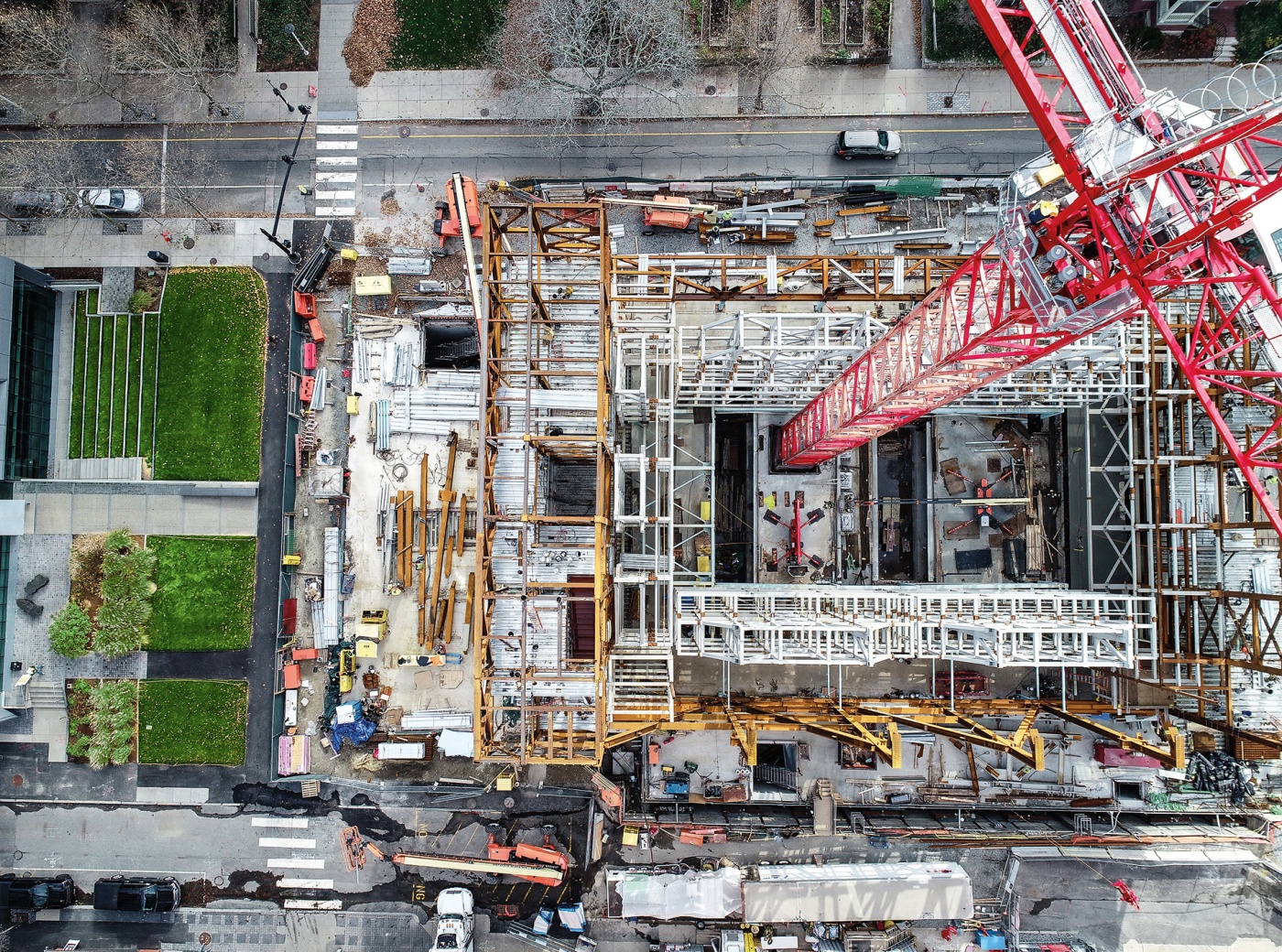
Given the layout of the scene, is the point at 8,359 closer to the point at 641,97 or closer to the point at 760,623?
the point at 641,97

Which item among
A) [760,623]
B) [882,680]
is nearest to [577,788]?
[760,623]

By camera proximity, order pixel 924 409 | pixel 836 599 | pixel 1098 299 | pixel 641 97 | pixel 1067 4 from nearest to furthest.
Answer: pixel 1098 299 < pixel 1067 4 < pixel 924 409 < pixel 836 599 < pixel 641 97

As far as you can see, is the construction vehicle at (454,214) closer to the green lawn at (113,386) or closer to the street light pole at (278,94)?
the street light pole at (278,94)

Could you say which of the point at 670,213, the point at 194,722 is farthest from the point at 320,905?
the point at 670,213

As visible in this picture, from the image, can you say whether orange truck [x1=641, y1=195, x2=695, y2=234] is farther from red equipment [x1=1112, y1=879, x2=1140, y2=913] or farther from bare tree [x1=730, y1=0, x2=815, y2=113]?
red equipment [x1=1112, y1=879, x2=1140, y2=913]

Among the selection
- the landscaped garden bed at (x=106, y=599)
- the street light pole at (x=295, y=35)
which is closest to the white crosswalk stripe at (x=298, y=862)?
the landscaped garden bed at (x=106, y=599)

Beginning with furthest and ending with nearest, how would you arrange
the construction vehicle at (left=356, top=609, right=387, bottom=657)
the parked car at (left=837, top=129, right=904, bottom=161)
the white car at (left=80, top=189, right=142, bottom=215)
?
the white car at (left=80, top=189, right=142, bottom=215)
the parked car at (left=837, top=129, right=904, bottom=161)
the construction vehicle at (left=356, top=609, right=387, bottom=657)

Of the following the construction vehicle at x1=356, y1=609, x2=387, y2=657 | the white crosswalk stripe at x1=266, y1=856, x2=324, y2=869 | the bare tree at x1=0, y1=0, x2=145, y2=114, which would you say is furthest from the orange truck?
the white crosswalk stripe at x1=266, y1=856, x2=324, y2=869
